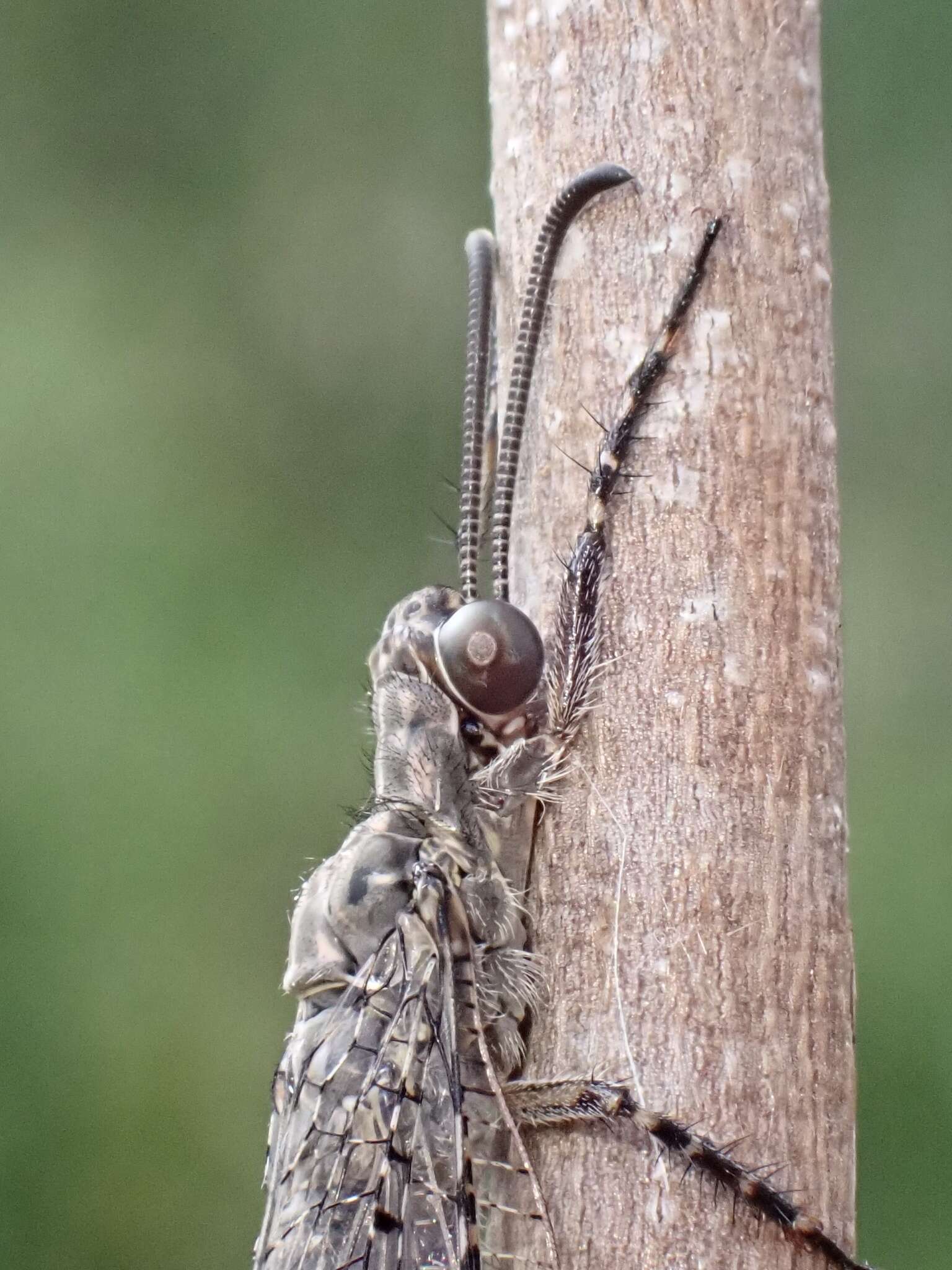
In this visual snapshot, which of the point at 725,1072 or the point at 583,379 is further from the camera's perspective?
the point at 583,379

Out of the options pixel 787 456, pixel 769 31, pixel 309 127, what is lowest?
pixel 787 456

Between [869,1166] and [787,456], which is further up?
[787,456]

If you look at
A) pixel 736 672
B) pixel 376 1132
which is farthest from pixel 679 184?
pixel 376 1132

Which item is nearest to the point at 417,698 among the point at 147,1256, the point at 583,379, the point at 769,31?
the point at 583,379

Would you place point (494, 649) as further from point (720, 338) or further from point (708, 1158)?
point (708, 1158)

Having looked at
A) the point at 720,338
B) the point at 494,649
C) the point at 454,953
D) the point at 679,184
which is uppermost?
the point at 679,184

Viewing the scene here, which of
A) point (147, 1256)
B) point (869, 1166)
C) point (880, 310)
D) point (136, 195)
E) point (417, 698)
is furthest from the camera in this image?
point (136, 195)

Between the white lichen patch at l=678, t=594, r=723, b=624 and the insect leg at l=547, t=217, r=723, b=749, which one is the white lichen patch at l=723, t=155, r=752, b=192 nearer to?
the insect leg at l=547, t=217, r=723, b=749

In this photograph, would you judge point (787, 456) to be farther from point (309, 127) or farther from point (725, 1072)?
point (309, 127)
